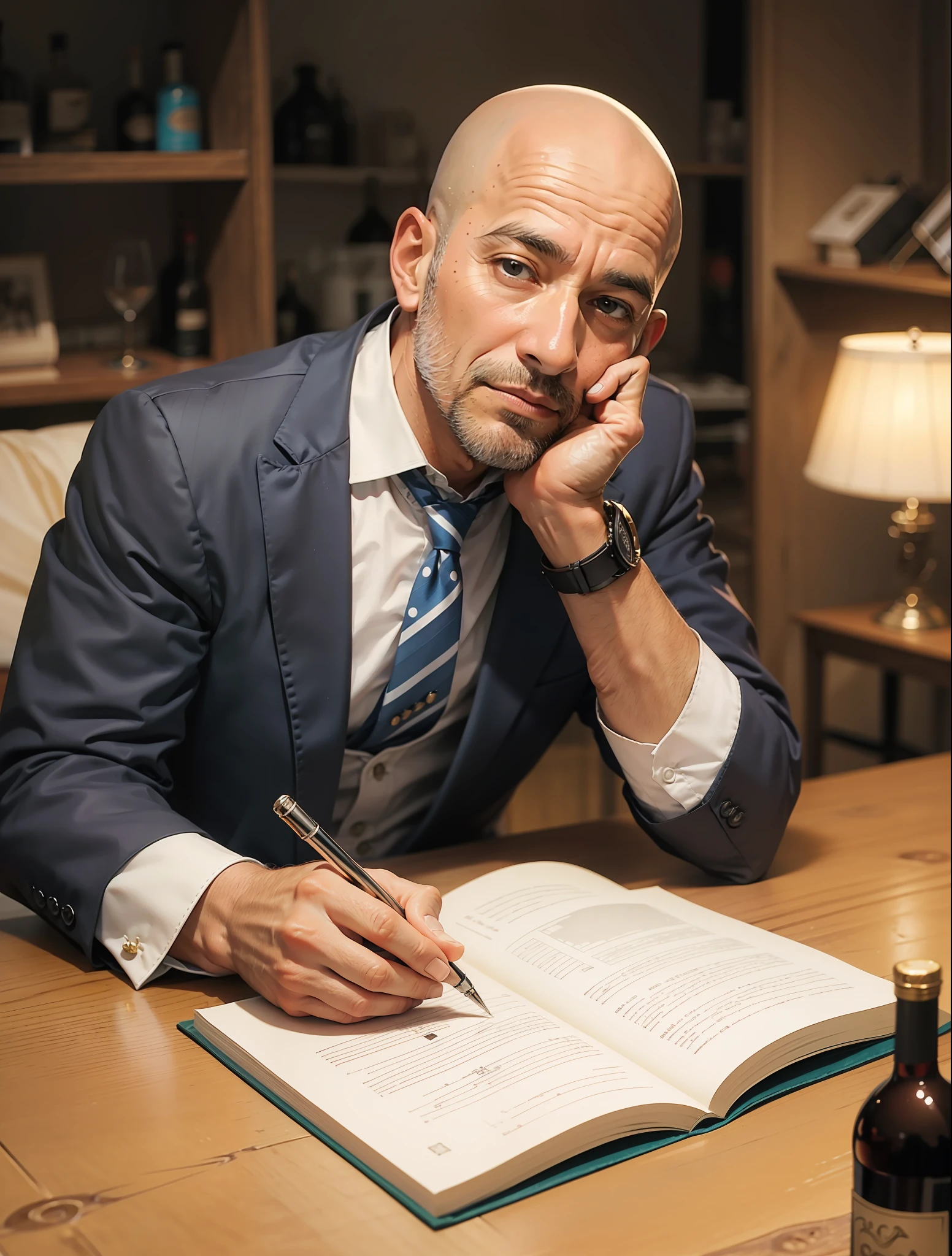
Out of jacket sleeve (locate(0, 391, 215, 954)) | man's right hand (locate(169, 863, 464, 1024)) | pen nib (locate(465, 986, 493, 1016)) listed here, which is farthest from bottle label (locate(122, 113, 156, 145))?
pen nib (locate(465, 986, 493, 1016))

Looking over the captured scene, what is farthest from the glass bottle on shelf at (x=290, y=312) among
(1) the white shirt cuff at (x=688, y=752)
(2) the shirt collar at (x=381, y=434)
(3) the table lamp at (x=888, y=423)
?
(1) the white shirt cuff at (x=688, y=752)

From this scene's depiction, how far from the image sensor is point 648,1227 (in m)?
0.87

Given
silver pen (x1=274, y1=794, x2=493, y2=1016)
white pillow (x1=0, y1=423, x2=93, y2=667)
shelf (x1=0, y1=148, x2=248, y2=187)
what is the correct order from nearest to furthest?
silver pen (x1=274, y1=794, x2=493, y2=1016), white pillow (x1=0, y1=423, x2=93, y2=667), shelf (x1=0, y1=148, x2=248, y2=187)

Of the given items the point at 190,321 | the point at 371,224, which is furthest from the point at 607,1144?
the point at 371,224

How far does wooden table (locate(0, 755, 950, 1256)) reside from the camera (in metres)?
0.85

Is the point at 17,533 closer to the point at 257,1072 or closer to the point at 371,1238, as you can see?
the point at 257,1072

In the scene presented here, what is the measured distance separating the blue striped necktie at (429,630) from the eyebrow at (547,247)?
0.87ft

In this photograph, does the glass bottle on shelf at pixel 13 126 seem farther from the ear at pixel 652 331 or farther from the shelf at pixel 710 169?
the ear at pixel 652 331

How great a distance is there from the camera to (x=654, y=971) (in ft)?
3.76

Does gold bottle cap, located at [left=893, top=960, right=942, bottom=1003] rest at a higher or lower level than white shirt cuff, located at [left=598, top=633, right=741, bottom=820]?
higher

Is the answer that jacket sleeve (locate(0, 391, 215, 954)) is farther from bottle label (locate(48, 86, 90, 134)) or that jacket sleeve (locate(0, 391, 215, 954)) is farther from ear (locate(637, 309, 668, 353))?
bottle label (locate(48, 86, 90, 134))

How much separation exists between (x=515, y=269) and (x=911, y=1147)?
950 mm

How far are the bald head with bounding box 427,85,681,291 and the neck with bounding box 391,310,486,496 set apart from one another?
146 mm

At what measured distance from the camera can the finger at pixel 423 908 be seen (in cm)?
108
